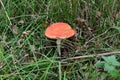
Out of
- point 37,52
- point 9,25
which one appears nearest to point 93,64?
point 37,52

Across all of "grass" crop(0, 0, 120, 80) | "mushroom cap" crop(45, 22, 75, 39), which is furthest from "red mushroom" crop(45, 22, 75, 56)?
"grass" crop(0, 0, 120, 80)

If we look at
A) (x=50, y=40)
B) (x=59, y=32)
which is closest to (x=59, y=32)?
(x=59, y=32)

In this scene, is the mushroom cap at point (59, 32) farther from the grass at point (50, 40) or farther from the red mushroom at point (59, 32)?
the grass at point (50, 40)

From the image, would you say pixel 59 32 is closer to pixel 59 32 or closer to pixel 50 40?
pixel 59 32

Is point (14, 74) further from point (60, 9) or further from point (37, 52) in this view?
point (60, 9)

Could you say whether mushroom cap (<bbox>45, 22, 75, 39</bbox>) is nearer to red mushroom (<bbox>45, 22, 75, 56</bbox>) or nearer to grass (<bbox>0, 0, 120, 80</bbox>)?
red mushroom (<bbox>45, 22, 75, 56</bbox>)

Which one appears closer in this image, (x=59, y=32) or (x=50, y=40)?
(x=59, y=32)

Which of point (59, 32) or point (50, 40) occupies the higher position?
point (59, 32)

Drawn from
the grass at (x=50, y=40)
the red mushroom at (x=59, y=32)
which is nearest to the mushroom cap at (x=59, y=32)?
the red mushroom at (x=59, y=32)
